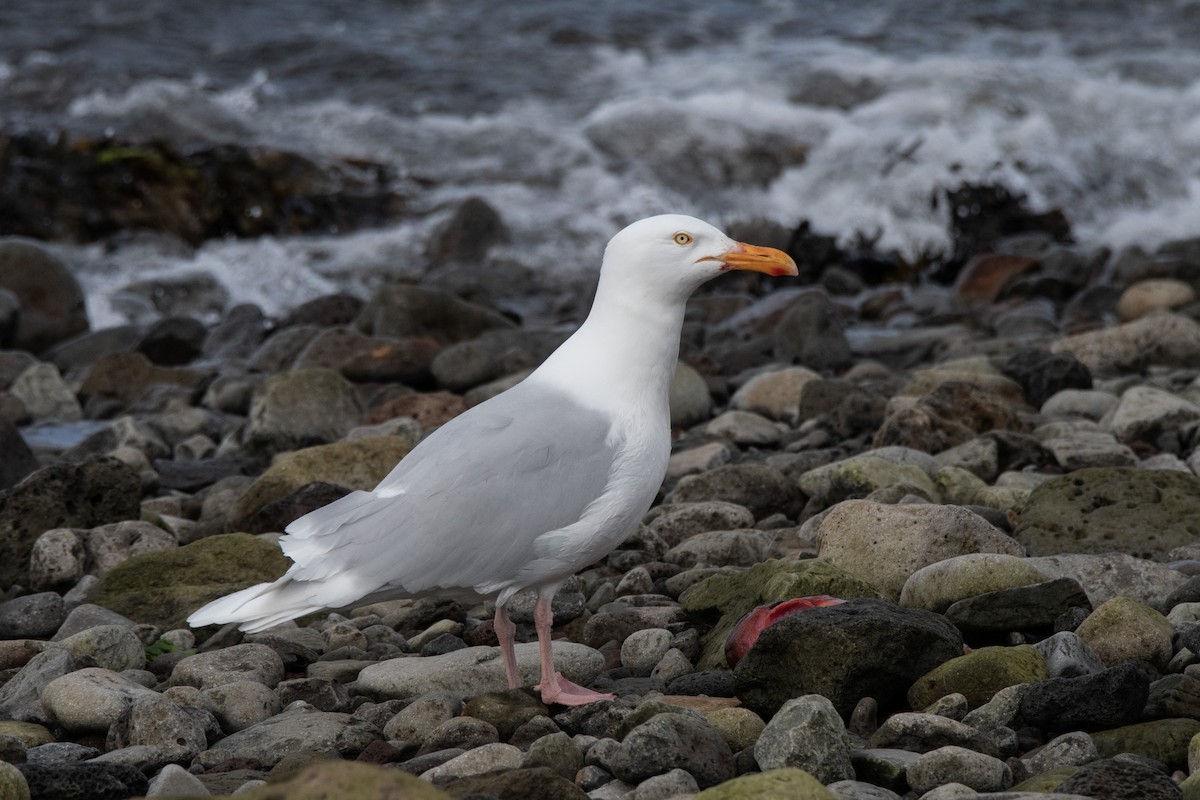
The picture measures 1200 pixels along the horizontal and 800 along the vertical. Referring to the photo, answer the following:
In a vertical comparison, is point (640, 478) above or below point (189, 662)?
above

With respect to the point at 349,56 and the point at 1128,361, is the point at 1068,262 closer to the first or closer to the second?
the point at 1128,361

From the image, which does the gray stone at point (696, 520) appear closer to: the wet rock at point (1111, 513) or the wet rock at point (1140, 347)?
the wet rock at point (1111, 513)

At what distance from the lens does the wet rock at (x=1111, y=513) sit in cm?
528

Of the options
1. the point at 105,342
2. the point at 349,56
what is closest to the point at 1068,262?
the point at 105,342

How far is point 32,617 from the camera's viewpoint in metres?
5.35

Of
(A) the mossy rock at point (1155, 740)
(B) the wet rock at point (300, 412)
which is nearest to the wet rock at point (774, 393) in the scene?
(B) the wet rock at point (300, 412)

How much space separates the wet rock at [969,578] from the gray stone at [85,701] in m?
2.46

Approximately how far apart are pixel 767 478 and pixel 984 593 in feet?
6.30

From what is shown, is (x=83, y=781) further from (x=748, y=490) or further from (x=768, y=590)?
(x=748, y=490)

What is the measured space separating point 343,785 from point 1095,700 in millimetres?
2115

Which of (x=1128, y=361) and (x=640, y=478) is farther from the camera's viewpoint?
(x=1128, y=361)

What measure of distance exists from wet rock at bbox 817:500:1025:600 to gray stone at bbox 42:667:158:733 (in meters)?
2.35

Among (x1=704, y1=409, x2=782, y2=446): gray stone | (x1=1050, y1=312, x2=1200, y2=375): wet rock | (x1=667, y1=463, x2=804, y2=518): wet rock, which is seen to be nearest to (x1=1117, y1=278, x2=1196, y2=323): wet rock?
(x1=1050, y1=312, x2=1200, y2=375): wet rock

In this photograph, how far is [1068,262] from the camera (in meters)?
13.1
